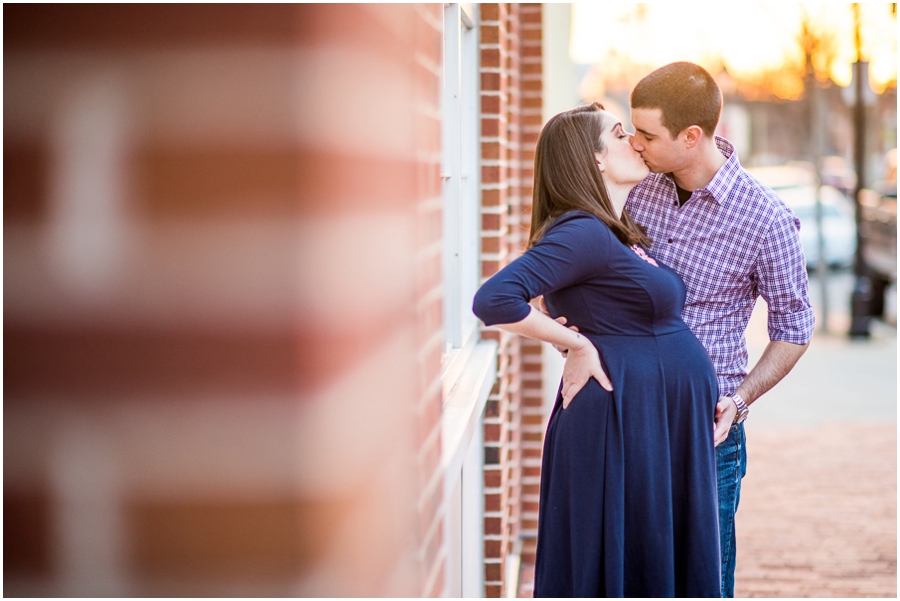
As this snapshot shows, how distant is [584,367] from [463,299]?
1.38 metres

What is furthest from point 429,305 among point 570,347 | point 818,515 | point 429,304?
point 818,515

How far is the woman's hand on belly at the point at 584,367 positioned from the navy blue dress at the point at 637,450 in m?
0.02

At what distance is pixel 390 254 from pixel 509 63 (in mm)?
3601

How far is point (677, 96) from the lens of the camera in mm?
2947

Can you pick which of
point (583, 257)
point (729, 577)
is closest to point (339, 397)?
point (583, 257)

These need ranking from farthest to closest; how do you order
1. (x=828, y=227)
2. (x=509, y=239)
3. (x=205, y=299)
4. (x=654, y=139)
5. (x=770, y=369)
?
(x=828, y=227) → (x=509, y=239) → (x=770, y=369) → (x=654, y=139) → (x=205, y=299)

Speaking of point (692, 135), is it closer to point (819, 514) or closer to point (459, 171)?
point (459, 171)

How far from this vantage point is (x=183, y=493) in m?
1.33

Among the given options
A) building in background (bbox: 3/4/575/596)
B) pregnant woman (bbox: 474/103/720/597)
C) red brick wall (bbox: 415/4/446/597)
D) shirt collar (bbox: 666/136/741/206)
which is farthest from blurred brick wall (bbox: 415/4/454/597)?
shirt collar (bbox: 666/136/741/206)

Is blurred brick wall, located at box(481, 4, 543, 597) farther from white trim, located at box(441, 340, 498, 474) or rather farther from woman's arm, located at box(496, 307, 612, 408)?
woman's arm, located at box(496, 307, 612, 408)

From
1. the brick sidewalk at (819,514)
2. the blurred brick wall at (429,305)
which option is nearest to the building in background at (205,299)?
the blurred brick wall at (429,305)

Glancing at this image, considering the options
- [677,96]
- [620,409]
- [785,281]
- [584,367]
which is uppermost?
[677,96]

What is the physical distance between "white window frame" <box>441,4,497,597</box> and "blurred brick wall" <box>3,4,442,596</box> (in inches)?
51.3

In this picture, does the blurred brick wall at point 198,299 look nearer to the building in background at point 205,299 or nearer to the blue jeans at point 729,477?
the building in background at point 205,299
